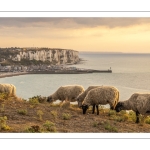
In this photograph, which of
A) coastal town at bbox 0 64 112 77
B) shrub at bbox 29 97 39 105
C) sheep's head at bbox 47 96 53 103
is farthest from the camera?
sheep's head at bbox 47 96 53 103

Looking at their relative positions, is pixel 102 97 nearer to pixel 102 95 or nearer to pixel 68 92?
pixel 102 95

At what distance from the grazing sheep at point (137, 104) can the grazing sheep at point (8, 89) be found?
12.3 ft

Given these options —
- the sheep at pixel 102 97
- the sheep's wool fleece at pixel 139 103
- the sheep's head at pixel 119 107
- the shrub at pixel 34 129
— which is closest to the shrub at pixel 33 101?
the sheep at pixel 102 97

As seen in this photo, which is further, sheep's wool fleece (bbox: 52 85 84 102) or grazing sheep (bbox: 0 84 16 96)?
sheep's wool fleece (bbox: 52 85 84 102)

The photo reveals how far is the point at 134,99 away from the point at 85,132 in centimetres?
219

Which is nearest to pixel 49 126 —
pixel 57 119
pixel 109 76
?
pixel 57 119

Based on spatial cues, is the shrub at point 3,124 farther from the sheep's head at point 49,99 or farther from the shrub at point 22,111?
the sheep's head at point 49,99

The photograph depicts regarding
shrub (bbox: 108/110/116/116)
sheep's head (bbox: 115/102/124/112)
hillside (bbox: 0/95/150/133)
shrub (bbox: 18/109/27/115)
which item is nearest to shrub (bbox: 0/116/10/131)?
hillside (bbox: 0/95/150/133)

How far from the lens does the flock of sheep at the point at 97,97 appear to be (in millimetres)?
10172

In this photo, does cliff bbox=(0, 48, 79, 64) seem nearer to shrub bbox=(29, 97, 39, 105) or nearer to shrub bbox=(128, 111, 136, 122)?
shrub bbox=(29, 97, 39, 105)

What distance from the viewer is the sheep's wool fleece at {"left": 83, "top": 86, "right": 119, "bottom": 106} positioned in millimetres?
10805

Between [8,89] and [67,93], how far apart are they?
2.22m
